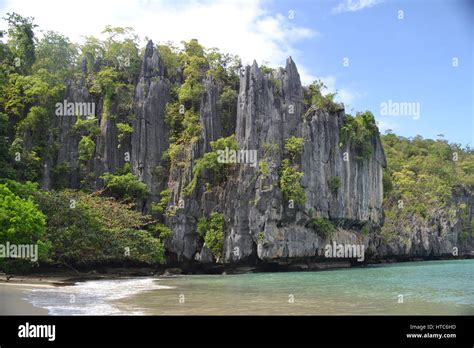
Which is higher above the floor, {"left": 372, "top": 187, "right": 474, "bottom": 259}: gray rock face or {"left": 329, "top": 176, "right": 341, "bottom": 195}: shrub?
{"left": 329, "top": 176, "right": 341, "bottom": 195}: shrub

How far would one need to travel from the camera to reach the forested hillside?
27984 mm

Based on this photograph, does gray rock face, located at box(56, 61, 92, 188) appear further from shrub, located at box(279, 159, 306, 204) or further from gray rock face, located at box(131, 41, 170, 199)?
shrub, located at box(279, 159, 306, 204)

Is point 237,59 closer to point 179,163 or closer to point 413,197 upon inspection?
point 179,163

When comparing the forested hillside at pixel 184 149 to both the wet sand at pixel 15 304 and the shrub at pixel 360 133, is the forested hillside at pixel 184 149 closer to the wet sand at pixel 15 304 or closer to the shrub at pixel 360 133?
the shrub at pixel 360 133

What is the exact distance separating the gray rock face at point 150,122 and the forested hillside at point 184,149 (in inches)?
2.9

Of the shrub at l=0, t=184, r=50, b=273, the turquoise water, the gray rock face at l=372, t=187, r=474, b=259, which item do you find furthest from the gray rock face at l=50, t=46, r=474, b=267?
the turquoise water

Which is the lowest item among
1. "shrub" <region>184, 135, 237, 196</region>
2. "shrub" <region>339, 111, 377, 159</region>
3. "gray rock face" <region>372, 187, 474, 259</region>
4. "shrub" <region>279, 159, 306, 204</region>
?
"gray rock face" <region>372, 187, 474, 259</region>

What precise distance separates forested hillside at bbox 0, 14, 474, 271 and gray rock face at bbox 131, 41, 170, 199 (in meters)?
0.07

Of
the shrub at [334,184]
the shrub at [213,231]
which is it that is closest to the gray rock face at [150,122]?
the shrub at [213,231]

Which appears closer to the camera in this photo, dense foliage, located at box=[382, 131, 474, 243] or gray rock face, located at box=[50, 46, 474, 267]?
gray rock face, located at box=[50, 46, 474, 267]

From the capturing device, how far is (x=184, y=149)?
30.5 meters

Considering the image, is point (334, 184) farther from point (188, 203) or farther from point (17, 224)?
point (17, 224)

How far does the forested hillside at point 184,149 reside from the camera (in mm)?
27984
